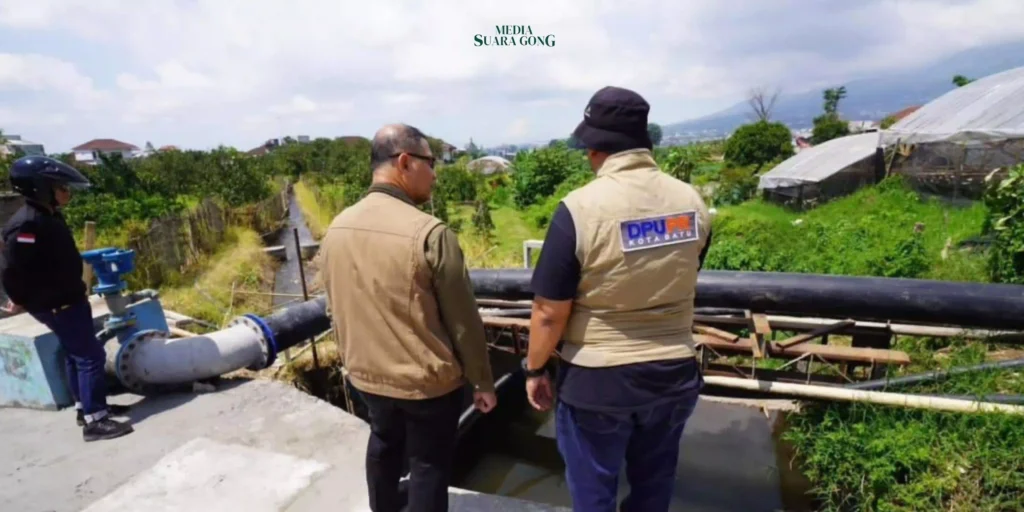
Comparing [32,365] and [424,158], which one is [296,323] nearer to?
[32,365]

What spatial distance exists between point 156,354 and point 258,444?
100 centimetres

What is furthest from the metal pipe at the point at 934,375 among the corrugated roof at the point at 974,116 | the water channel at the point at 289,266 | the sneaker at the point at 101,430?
the corrugated roof at the point at 974,116

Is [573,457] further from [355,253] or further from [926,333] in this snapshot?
[926,333]

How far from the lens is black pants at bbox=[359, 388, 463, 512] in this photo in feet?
5.98

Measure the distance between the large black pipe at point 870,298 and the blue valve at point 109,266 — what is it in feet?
11.5

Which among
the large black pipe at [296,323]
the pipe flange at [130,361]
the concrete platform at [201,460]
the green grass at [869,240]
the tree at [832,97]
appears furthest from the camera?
the tree at [832,97]

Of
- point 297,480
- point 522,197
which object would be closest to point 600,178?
point 297,480

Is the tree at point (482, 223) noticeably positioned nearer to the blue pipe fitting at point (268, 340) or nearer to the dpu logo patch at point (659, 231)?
the blue pipe fitting at point (268, 340)

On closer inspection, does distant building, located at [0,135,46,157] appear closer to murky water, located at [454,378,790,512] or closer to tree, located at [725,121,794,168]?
murky water, located at [454,378,790,512]

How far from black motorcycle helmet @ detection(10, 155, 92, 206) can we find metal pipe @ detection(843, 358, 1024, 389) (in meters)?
4.25

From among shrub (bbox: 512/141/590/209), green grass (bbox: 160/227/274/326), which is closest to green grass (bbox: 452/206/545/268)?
shrub (bbox: 512/141/590/209)

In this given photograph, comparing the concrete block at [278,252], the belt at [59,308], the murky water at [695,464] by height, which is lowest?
the murky water at [695,464]

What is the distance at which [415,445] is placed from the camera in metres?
1.86

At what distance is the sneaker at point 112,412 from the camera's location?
2.98m
